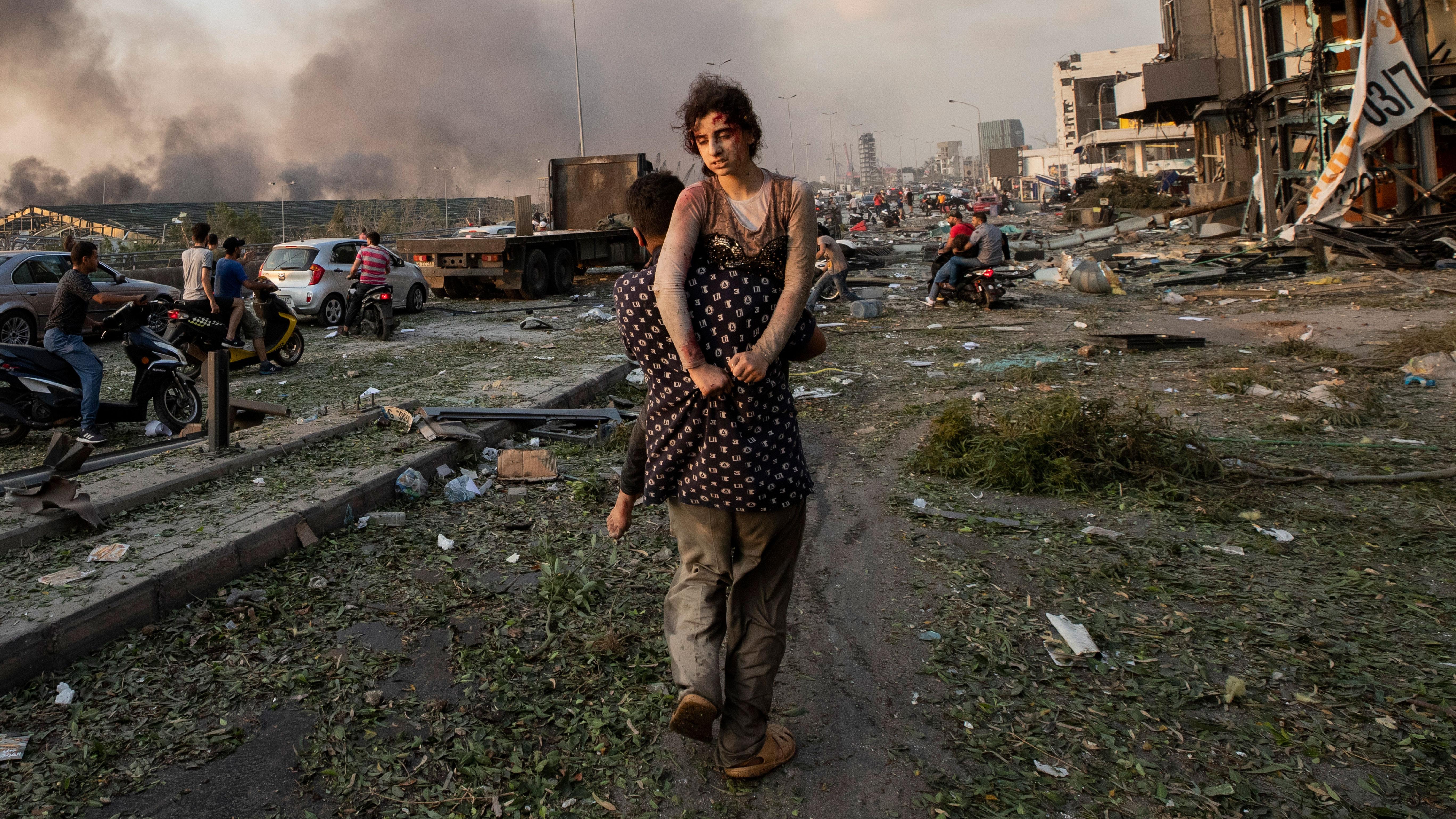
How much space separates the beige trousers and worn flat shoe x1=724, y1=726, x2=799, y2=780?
0.08 ft

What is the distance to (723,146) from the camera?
2.50 m

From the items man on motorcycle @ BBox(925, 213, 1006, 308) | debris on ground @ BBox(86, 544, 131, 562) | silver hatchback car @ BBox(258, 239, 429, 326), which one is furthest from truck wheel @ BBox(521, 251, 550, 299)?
debris on ground @ BBox(86, 544, 131, 562)

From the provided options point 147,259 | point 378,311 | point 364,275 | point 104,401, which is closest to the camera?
point 104,401

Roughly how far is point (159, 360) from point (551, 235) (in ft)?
38.3

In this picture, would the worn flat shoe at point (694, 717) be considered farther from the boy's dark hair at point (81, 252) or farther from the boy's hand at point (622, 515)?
the boy's dark hair at point (81, 252)

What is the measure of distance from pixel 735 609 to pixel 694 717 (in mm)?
300

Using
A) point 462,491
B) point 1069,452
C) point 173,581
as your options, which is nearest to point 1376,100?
point 1069,452

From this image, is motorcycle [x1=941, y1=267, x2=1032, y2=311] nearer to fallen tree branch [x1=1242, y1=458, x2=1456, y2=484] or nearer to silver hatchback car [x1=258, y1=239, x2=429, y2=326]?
silver hatchback car [x1=258, y1=239, x2=429, y2=326]

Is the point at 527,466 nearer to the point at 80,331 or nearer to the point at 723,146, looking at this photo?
the point at 723,146

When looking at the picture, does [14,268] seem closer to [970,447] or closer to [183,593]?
[183,593]

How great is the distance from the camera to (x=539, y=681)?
131 inches

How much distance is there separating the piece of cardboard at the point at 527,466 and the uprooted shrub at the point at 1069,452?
90.1 inches

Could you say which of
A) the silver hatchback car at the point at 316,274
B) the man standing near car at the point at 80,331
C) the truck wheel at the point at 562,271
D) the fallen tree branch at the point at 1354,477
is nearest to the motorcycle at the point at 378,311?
the silver hatchback car at the point at 316,274

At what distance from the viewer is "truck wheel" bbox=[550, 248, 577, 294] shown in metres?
19.2
